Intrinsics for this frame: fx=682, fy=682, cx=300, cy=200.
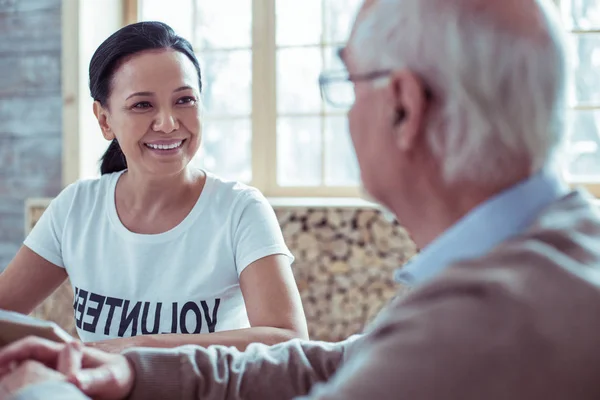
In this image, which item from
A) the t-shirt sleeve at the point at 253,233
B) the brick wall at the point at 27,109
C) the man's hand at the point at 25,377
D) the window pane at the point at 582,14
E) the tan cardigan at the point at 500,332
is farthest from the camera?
the brick wall at the point at 27,109

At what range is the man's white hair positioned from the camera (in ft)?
2.51

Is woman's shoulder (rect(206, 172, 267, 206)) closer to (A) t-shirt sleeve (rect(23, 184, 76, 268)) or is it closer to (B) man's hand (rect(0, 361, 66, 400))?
(A) t-shirt sleeve (rect(23, 184, 76, 268))

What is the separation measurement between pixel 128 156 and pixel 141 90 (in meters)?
0.19

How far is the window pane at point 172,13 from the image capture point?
357 cm

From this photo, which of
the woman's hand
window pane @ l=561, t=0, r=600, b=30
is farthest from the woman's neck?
window pane @ l=561, t=0, r=600, b=30

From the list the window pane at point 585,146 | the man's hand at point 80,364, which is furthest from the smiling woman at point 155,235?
the window pane at point 585,146

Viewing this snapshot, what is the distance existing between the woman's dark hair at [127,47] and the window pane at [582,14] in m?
2.09

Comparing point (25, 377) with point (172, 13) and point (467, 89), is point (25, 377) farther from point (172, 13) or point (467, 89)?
point (172, 13)

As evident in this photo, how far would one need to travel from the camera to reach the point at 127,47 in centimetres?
170

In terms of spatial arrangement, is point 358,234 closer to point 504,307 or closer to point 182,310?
point 182,310

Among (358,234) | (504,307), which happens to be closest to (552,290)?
(504,307)

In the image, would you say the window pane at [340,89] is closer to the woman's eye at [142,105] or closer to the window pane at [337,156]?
the woman's eye at [142,105]

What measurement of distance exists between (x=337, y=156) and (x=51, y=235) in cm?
184

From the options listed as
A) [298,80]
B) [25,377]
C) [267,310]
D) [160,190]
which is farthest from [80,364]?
[298,80]
